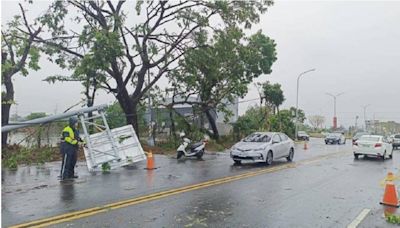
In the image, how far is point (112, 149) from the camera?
15180 millimetres

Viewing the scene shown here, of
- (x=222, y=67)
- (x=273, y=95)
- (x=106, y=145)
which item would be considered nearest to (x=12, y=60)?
(x=106, y=145)

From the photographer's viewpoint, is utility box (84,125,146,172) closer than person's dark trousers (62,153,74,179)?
No

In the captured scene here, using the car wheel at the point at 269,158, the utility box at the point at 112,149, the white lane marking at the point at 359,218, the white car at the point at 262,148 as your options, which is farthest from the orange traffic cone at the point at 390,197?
the utility box at the point at 112,149

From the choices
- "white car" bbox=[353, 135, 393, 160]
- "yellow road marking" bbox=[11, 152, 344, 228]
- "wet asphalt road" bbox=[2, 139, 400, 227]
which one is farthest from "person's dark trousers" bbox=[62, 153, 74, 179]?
"white car" bbox=[353, 135, 393, 160]

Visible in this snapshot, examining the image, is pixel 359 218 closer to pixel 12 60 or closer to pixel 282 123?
pixel 12 60

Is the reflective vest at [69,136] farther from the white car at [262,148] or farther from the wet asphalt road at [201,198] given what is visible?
the white car at [262,148]

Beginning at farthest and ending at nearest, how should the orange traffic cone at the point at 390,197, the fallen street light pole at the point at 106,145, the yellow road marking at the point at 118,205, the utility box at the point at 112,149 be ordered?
the utility box at the point at 112,149
the fallen street light pole at the point at 106,145
the orange traffic cone at the point at 390,197
the yellow road marking at the point at 118,205

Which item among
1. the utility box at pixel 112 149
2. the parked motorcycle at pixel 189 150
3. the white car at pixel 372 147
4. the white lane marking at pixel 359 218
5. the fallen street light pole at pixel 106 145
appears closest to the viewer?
the white lane marking at pixel 359 218

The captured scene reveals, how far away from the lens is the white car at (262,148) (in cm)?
1730

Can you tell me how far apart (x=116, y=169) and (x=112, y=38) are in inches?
297

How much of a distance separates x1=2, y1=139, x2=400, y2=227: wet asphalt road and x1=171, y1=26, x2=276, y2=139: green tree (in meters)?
10.7

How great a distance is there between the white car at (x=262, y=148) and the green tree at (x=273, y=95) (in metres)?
25.3

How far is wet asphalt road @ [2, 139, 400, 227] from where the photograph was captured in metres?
7.23

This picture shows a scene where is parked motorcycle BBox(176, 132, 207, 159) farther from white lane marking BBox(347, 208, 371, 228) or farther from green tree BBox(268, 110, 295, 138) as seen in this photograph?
green tree BBox(268, 110, 295, 138)
